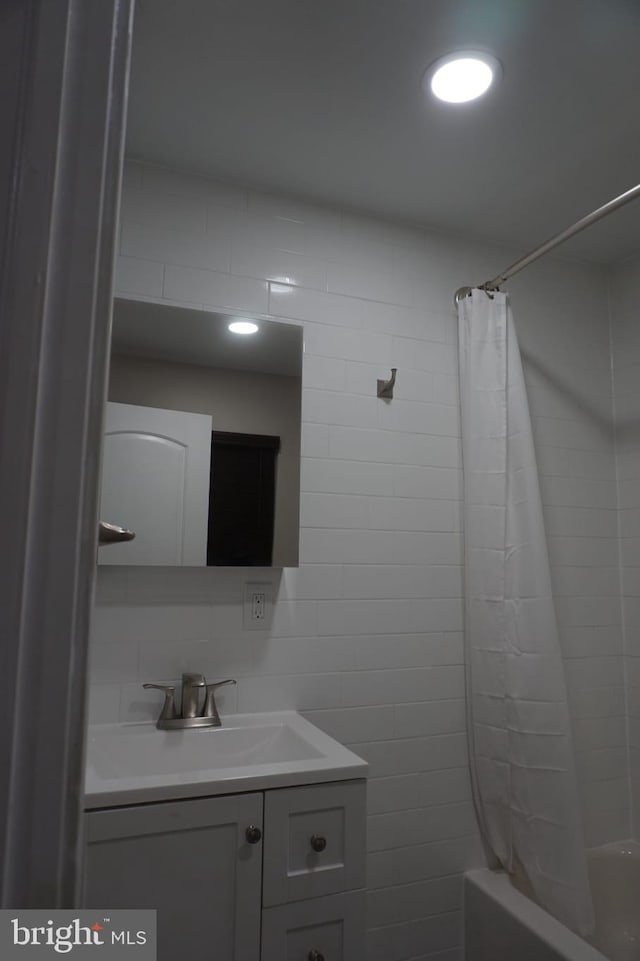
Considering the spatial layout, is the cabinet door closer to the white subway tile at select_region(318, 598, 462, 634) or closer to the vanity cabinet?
the vanity cabinet

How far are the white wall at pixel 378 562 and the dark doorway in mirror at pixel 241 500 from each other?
0.09m

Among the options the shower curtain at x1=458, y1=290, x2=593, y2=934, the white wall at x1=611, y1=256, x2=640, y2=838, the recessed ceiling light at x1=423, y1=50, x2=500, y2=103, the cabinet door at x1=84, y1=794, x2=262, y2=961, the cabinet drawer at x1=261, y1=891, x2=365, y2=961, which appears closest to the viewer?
the cabinet door at x1=84, y1=794, x2=262, y2=961

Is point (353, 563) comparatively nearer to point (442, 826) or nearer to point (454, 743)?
point (454, 743)

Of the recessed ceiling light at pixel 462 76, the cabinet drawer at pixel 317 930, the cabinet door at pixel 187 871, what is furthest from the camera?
the recessed ceiling light at pixel 462 76

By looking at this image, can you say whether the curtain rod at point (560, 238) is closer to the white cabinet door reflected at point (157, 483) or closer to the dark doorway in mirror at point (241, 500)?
the dark doorway in mirror at point (241, 500)

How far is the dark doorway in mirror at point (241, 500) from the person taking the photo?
180cm

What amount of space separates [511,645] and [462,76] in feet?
5.21

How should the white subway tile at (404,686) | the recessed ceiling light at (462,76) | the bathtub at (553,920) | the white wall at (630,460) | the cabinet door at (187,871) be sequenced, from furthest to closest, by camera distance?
the white wall at (630,460), the white subway tile at (404,686), the bathtub at (553,920), the recessed ceiling light at (462,76), the cabinet door at (187,871)

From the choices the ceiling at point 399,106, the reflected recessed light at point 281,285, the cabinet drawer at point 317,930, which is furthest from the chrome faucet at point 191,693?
the ceiling at point 399,106

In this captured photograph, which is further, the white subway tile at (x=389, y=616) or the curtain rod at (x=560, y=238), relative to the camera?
the white subway tile at (x=389, y=616)

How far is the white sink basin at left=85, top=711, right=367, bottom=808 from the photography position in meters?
1.26

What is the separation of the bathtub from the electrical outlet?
1052mm

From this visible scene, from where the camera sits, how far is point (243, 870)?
1300mm

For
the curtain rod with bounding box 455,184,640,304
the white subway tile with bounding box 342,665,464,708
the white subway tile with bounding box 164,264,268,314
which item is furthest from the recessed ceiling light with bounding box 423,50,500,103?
the white subway tile with bounding box 342,665,464,708
